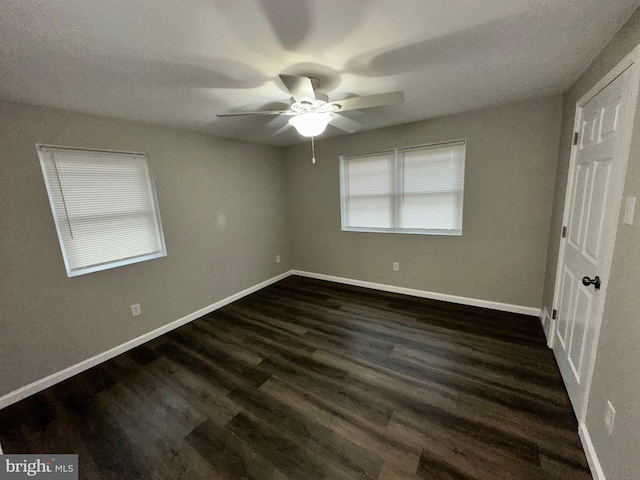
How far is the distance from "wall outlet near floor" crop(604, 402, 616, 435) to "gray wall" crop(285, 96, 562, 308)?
5.97ft

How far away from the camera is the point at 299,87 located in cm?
153

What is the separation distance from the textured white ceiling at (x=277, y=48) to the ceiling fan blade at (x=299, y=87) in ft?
0.59

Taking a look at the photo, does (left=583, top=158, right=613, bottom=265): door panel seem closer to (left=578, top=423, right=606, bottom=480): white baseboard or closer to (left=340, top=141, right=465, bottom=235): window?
(left=578, top=423, right=606, bottom=480): white baseboard

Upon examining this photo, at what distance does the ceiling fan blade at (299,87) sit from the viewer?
1.43 m

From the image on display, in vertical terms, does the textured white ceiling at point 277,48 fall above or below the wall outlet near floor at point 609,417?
above

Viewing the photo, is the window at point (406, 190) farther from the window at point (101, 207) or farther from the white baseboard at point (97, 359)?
the window at point (101, 207)

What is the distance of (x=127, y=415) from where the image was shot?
5.89 ft

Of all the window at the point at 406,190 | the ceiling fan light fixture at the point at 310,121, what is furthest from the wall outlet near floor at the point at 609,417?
the ceiling fan light fixture at the point at 310,121

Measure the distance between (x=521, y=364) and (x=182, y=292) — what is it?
3.54 m

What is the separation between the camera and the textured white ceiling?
1142 millimetres

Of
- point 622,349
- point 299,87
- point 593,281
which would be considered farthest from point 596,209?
point 299,87

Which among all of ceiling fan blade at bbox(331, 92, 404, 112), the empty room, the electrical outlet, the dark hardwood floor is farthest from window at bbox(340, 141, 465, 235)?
the electrical outlet

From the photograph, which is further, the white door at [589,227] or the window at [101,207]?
the window at [101,207]

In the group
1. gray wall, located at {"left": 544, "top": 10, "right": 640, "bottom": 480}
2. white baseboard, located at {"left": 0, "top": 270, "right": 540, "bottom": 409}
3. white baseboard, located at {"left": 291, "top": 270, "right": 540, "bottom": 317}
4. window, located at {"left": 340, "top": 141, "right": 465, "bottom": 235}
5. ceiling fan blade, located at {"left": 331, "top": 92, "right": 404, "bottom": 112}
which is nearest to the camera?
gray wall, located at {"left": 544, "top": 10, "right": 640, "bottom": 480}
